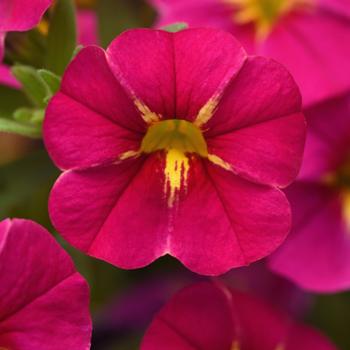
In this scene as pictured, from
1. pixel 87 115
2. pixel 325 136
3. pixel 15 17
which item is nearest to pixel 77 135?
pixel 87 115

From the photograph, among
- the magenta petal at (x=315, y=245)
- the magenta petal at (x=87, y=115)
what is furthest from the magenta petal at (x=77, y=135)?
the magenta petal at (x=315, y=245)

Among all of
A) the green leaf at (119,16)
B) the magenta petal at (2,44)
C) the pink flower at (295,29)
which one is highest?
the magenta petal at (2,44)

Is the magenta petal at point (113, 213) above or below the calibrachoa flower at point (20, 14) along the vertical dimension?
below

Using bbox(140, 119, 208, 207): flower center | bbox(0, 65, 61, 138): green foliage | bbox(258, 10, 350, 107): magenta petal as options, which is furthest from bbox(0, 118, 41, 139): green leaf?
bbox(258, 10, 350, 107): magenta petal

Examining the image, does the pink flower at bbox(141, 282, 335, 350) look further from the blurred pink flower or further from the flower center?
the blurred pink flower

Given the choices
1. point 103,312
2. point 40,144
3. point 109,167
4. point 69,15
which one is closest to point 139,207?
point 109,167

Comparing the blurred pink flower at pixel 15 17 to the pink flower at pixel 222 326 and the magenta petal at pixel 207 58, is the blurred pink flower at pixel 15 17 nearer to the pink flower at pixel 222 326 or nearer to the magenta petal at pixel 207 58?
the magenta petal at pixel 207 58

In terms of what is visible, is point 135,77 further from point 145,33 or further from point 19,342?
point 19,342
